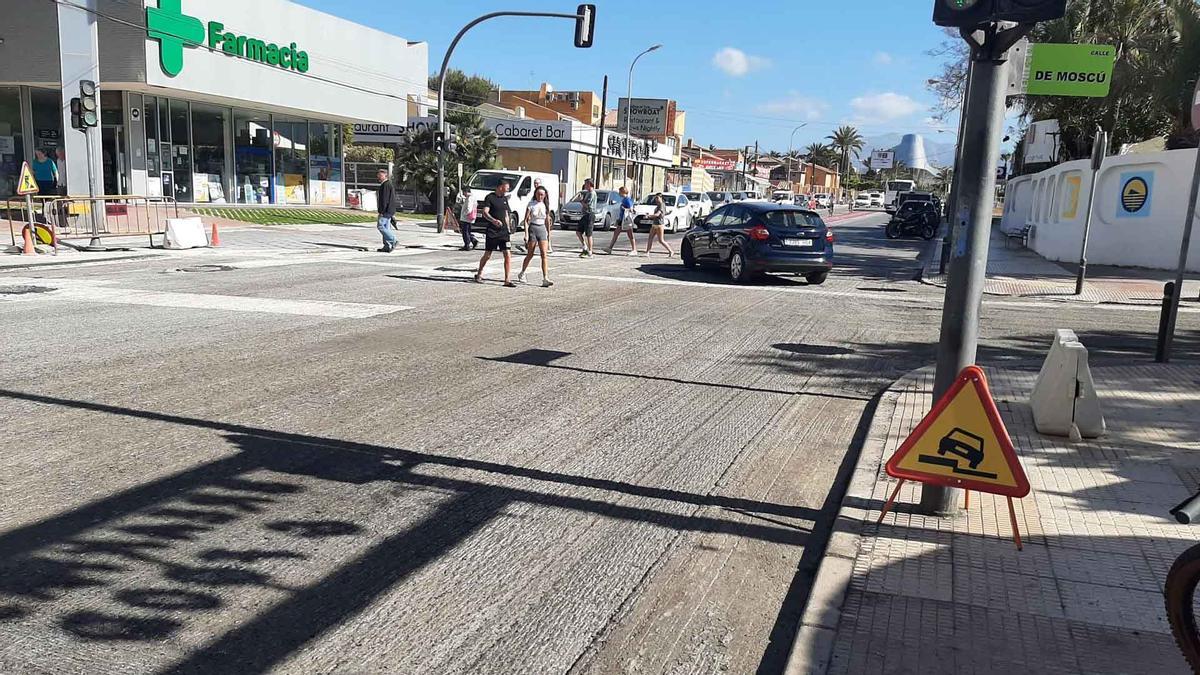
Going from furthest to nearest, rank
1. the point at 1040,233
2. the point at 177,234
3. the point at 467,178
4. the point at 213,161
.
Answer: the point at 467,178
the point at 213,161
the point at 1040,233
the point at 177,234

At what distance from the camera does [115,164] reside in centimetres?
2702

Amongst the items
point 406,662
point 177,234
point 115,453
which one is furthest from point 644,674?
point 177,234

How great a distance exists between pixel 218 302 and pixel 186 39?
57.5ft

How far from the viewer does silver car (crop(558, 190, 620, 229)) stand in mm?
32438

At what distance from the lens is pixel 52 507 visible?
4.39m

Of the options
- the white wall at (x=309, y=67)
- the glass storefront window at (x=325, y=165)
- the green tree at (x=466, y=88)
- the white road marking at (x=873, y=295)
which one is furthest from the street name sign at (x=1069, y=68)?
the green tree at (x=466, y=88)

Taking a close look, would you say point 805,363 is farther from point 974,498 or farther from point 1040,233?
point 1040,233

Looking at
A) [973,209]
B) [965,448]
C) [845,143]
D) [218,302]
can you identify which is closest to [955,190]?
[973,209]

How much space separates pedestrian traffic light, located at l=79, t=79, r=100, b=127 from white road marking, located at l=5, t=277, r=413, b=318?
281 inches

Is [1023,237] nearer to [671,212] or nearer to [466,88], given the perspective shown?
[671,212]

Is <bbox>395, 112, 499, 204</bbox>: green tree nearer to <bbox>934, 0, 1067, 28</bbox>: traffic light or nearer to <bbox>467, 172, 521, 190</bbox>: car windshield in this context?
<bbox>467, 172, 521, 190</bbox>: car windshield

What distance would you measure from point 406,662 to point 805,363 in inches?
258

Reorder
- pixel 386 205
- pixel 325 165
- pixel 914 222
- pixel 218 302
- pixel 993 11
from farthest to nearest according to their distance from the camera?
pixel 325 165
pixel 914 222
pixel 386 205
pixel 218 302
pixel 993 11

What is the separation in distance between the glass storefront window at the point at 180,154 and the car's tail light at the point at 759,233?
806 inches
